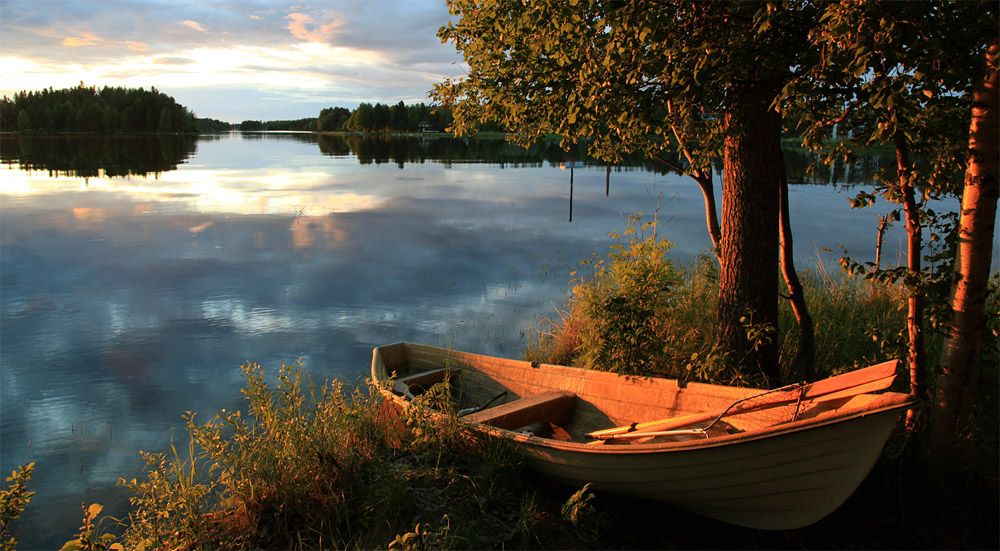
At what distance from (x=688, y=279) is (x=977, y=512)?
852 cm

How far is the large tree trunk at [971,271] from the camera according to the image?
3998 millimetres

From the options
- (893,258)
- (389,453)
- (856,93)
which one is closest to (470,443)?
(389,453)

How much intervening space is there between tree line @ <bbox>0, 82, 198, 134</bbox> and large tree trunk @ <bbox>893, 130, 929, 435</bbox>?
14699cm

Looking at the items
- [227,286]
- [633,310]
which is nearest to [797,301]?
[633,310]

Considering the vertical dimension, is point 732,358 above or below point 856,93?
below

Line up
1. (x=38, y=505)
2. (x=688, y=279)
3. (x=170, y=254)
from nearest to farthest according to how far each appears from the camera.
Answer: (x=38, y=505), (x=688, y=279), (x=170, y=254)

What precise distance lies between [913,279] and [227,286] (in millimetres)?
14542

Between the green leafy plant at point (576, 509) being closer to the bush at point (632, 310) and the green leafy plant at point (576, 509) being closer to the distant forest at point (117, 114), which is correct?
the bush at point (632, 310)

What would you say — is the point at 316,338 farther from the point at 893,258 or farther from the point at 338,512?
the point at 893,258

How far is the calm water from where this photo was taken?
27.4 feet

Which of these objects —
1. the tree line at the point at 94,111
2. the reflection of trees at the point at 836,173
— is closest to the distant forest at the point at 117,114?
the tree line at the point at 94,111

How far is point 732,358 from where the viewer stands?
6.48 metres

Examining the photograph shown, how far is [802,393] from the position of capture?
452 cm

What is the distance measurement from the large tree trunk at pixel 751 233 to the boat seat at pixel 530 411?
1.88m
